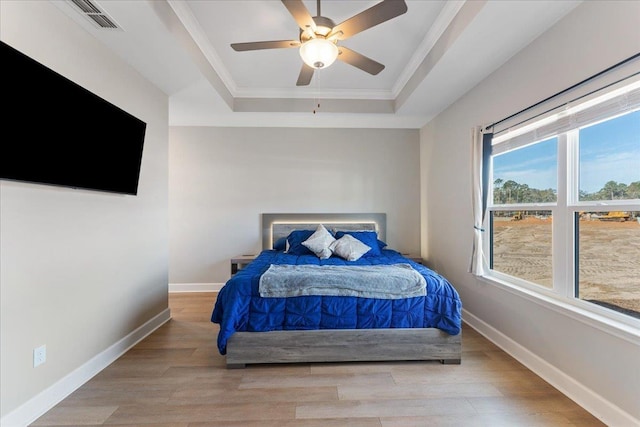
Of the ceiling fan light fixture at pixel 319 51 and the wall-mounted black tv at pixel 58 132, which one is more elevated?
the ceiling fan light fixture at pixel 319 51

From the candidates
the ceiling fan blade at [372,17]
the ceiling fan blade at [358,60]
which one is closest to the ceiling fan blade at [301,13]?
the ceiling fan blade at [372,17]

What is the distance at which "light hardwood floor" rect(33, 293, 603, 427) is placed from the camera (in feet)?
6.10

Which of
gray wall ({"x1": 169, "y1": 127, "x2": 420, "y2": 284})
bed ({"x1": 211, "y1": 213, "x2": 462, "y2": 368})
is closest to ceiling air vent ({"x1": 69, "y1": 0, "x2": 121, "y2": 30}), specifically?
bed ({"x1": 211, "y1": 213, "x2": 462, "y2": 368})

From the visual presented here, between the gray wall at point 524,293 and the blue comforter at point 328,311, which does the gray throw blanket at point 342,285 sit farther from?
the gray wall at point 524,293

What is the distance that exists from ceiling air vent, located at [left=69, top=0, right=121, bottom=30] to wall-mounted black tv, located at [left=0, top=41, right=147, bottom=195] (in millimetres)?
521

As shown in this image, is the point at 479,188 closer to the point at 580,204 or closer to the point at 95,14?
the point at 580,204

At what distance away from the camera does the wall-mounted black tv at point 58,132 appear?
1.62m

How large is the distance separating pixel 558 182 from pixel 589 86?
0.68 m

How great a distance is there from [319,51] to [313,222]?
2.99 metres

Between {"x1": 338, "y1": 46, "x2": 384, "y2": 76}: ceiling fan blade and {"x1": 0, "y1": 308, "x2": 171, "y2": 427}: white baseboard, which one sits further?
{"x1": 338, "y1": 46, "x2": 384, "y2": 76}: ceiling fan blade

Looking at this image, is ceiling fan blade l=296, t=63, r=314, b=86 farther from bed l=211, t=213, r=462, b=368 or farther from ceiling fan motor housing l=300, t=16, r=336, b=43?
bed l=211, t=213, r=462, b=368

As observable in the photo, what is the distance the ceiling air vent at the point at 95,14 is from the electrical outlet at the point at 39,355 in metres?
2.28

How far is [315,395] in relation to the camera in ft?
6.86

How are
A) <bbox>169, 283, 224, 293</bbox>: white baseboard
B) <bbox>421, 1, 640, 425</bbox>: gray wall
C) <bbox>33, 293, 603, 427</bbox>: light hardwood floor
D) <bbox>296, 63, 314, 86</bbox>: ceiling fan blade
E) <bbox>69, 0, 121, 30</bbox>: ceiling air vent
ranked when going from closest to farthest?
<bbox>421, 1, 640, 425</bbox>: gray wall, <bbox>33, 293, 603, 427</bbox>: light hardwood floor, <bbox>69, 0, 121, 30</bbox>: ceiling air vent, <bbox>296, 63, 314, 86</bbox>: ceiling fan blade, <bbox>169, 283, 224, 293</bbox>: white baseboard
